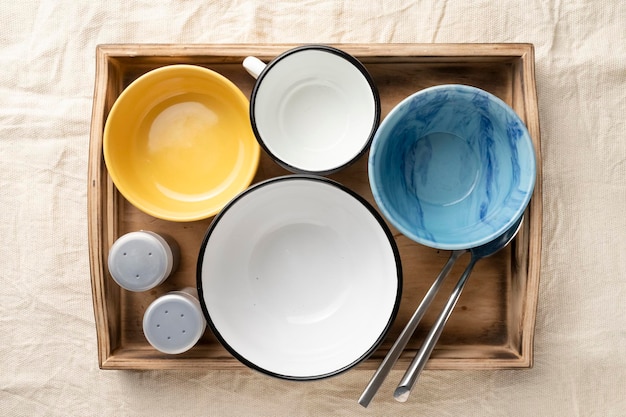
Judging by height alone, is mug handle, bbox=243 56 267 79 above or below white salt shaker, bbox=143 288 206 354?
above

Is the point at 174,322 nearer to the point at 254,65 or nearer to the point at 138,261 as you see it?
the point at 138,261

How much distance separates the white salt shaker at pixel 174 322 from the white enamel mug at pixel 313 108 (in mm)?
189

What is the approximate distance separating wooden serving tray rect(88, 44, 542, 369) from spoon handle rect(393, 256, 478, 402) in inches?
0.7

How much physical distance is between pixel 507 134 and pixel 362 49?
18cm

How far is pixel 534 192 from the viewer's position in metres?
0.61

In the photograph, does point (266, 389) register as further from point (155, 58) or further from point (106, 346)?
point (155, 58)

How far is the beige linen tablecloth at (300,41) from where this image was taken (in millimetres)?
701

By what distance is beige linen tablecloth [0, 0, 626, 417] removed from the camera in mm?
701

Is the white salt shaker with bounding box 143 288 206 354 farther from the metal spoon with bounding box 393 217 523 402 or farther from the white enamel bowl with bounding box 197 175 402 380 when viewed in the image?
the metal spoon with bounding box 393 217 523 402

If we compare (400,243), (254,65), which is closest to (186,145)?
(254,65)

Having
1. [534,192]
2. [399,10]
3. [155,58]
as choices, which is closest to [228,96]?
[155,58]

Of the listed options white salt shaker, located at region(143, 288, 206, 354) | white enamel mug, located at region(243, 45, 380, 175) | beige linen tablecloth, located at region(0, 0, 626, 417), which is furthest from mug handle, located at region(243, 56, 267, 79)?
white salt shaker, located at region(143, 288, 206, 354)

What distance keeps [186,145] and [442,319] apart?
36cm

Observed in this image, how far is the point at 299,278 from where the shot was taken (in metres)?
0.65
